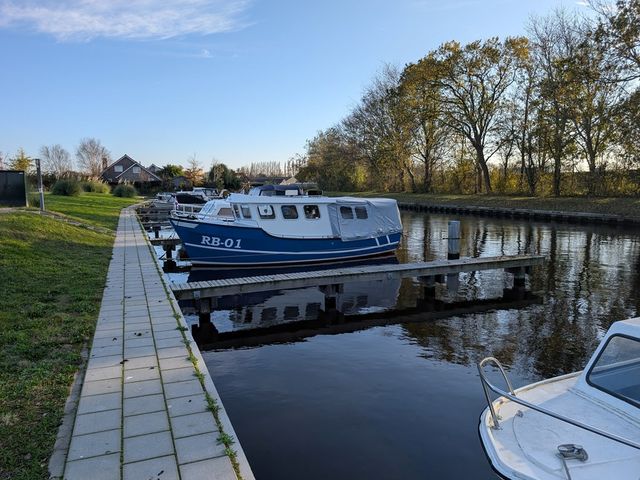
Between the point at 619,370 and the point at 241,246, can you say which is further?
the point at 241,246

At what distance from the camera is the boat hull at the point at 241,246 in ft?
54.9

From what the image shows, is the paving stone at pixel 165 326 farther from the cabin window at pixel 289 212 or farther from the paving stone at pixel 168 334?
the cabin window at pixel 289 212

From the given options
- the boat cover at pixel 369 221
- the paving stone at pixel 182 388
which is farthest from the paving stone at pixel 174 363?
the boat cover at pixel 369 221

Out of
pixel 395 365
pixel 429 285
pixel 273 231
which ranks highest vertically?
pixel 273 231

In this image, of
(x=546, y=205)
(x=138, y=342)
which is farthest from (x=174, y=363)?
(x=546, y=205)

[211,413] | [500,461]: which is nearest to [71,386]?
[211,413]

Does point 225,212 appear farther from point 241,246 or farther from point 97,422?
point 97,422

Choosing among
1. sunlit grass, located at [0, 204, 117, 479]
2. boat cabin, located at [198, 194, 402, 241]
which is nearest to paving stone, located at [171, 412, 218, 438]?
sunlit grass, located at [0, 204, 117, 479]

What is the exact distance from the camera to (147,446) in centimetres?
414

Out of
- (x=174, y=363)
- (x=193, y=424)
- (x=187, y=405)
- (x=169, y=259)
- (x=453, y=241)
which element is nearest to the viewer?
(x=193, y=424)

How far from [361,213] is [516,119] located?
3197cm

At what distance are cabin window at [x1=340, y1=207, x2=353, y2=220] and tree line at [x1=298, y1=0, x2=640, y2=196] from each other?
2168 cm

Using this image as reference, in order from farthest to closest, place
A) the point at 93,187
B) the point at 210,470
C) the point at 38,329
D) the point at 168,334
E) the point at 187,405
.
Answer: the point at 93,187
the point at 168,334
the point at 38,329
the point at 187,405
the point at 210,470

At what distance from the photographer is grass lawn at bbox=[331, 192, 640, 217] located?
32438 millimetres
